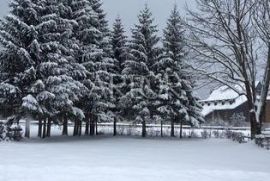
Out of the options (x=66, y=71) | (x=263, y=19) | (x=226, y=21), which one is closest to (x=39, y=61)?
(x=66, y=71)

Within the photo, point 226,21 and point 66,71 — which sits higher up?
point 226,21

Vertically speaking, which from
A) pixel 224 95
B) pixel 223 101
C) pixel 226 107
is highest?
pixel 224 95

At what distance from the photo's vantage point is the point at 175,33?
3756 cm

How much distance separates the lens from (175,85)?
36219mm

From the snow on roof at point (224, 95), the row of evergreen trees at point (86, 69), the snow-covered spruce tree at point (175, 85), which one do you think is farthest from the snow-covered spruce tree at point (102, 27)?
the snow on roof at point (224, 95)

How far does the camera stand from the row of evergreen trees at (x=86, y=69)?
2786cm

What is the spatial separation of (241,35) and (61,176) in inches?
893

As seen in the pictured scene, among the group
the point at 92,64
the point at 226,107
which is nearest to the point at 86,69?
the point at 92,64

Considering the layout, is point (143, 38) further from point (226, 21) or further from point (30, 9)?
point (30, 9)

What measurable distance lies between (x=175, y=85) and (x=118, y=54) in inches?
261

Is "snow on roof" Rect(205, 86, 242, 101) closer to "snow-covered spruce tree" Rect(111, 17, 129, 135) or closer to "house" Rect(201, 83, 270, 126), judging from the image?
"house" Rect(201, 83, 270, 126)

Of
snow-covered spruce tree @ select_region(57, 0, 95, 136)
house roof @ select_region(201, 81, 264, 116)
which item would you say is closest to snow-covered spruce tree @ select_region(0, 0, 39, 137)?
snow-covered spruce tree @ select_region(57, 0, 95, 136)

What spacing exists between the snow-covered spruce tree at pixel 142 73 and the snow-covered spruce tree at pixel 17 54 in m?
9.87

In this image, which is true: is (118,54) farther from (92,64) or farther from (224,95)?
(224,95)
